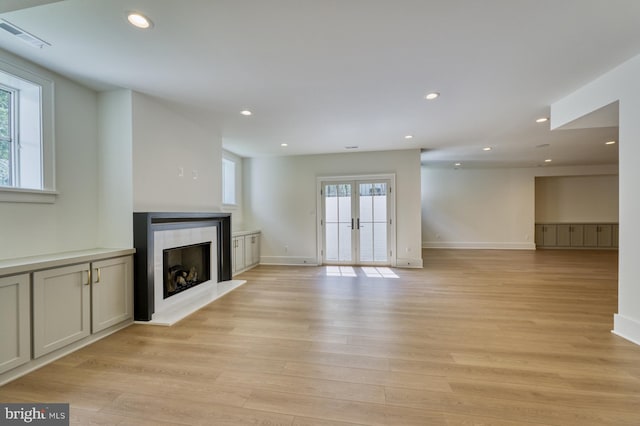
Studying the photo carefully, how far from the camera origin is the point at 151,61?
7.79ft

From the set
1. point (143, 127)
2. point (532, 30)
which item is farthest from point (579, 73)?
point (143, 127)

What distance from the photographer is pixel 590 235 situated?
27.0 ft

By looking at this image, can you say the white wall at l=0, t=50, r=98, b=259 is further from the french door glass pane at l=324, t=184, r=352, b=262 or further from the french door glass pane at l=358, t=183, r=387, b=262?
the french door glass pane at l=358, t=183, r=387, b=262

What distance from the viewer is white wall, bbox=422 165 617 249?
8.28m

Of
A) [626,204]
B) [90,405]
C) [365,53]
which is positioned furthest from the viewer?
[626,204]

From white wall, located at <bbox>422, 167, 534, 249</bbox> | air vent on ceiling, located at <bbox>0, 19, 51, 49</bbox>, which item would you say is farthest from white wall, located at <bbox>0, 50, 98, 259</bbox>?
white wall, located at <bbox>422, 167, 534, 249</bbox>

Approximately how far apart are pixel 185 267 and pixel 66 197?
1777 mm

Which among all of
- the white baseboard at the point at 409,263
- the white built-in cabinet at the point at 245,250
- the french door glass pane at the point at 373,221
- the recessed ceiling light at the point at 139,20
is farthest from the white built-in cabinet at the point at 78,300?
the white baseboard at the point at 409,263

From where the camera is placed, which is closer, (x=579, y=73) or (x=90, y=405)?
(x=90, y=405)

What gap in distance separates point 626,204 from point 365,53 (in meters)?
2.91

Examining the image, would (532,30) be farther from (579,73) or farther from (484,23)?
(579,73)

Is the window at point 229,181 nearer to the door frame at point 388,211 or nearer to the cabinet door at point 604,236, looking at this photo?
the door frame at point 388,211

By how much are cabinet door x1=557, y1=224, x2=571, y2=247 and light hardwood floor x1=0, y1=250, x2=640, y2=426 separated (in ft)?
19.3

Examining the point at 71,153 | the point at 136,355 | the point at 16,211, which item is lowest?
the point at 136,355
